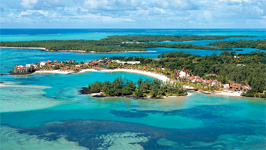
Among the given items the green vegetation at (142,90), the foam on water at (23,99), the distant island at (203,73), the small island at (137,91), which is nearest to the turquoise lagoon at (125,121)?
the foam on water at (23,99)

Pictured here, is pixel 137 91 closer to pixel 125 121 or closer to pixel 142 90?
pixel 142 90

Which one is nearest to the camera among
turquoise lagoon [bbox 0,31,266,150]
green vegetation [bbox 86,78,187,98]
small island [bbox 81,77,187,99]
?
turquoise lagoon [bbox 0,31,266,150]

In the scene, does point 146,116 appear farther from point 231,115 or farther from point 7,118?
point 7,118

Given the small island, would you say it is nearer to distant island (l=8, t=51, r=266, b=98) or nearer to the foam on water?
distant island (l=8, t=51, r=266, b=98)

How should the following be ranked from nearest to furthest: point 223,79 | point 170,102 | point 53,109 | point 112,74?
point 53,109 < point 170,102 < point 223,79 < point 112,74

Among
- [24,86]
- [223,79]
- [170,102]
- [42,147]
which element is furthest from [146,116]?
[24,86]

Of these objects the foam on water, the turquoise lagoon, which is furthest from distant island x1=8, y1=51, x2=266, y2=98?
the foam on water

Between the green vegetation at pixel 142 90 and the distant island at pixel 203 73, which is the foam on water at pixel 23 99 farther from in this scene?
the distant island at pixel 203 73

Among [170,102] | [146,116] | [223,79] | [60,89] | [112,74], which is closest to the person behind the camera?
[146,116]
